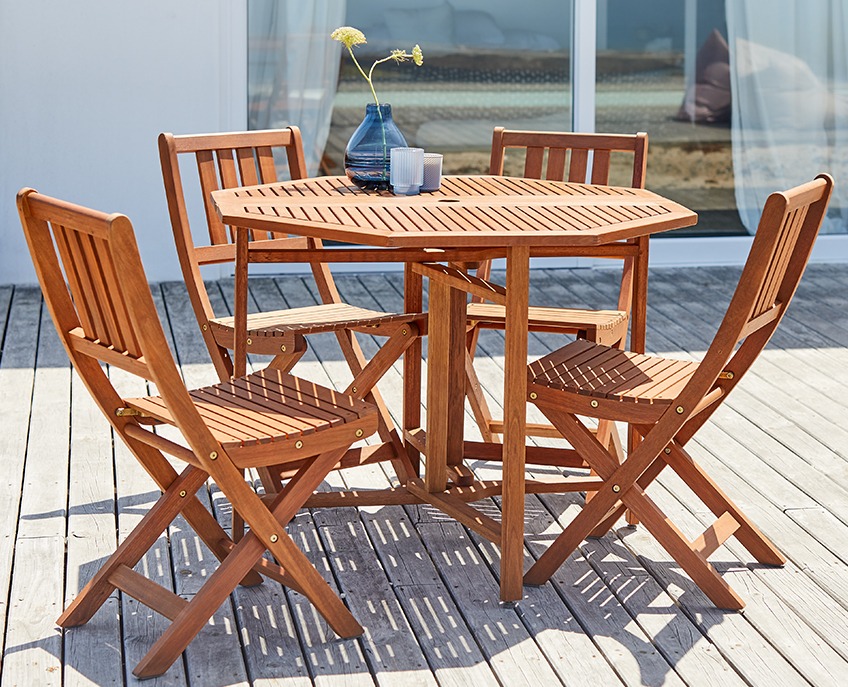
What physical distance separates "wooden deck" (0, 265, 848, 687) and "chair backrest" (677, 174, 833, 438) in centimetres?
47

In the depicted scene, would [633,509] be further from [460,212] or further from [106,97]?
[106,97]

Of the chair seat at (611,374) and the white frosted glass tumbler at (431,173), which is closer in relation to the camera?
the chair seat at (611,374)

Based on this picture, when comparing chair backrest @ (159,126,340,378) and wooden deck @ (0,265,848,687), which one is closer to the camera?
wooden deck @ (0,265,848,687)

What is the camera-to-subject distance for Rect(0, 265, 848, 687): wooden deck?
8.45 feet

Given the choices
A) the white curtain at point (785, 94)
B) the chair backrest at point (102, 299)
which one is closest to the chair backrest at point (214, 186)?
the chair backrest at point (102, 299)

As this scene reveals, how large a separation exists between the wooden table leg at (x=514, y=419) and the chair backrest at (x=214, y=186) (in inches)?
36.2

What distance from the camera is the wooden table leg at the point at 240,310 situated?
3.08 metres

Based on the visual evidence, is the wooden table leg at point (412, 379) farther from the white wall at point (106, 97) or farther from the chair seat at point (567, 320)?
the white wall at point (106, 97)

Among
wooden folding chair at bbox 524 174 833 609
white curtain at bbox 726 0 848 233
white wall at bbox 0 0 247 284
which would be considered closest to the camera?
wooden folding chair at bbox 524 174 833 609

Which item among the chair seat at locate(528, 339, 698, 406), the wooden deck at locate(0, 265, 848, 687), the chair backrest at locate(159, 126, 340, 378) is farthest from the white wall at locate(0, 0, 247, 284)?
the chair seat at locate(528, 339, 698, 406)

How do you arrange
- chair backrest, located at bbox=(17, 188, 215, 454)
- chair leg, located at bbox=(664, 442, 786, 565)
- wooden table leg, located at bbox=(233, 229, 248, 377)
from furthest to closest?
wooden table leg, located at bbox=(233, 229, 248, 377) → chair leg, located at bbox=(664, 442, 786, 565) → chair backrest, located at bbox=(17, 188, 215, 454)

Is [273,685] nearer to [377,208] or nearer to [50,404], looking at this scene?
[377,208]

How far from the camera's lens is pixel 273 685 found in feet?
8.21

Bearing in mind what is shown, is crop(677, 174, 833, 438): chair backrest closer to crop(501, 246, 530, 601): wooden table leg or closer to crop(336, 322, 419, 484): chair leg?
crop(501, 246, 530, 601): wooden table leg
